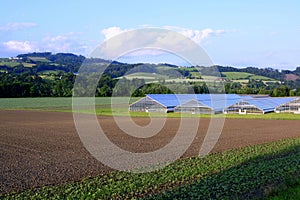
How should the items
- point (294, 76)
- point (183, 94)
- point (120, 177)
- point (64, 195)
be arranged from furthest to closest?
point (294, 76) < point (183, 94) < point (120, 177) < point (64, 195)

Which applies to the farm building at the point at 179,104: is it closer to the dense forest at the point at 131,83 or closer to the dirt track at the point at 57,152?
the dense forest at the point at 131,83

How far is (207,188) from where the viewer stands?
11.9m

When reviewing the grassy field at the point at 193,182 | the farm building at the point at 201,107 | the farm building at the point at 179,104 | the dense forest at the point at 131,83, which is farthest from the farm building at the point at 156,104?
the grassy field at the point at 193,182

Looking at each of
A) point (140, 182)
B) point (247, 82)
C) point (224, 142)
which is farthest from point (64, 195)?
point (247, 82)

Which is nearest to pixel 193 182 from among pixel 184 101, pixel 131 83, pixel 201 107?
pixel 201 107

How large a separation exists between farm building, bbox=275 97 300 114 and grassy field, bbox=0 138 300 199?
124 ft

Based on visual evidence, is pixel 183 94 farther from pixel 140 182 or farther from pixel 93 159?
pixel 140 182

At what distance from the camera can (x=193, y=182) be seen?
13.1 m

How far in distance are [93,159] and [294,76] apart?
14844cm

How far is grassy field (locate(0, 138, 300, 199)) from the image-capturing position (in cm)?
1138

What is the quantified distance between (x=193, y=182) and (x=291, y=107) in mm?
44794

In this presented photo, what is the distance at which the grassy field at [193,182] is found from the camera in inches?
448

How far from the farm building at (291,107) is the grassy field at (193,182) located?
124 ft

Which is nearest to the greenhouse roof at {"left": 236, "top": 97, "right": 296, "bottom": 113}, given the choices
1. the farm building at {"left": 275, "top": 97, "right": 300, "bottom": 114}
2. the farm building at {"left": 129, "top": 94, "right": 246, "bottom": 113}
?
the farm building at {"left": 275, "top": 97, "right": 300, "bottom": 114}
